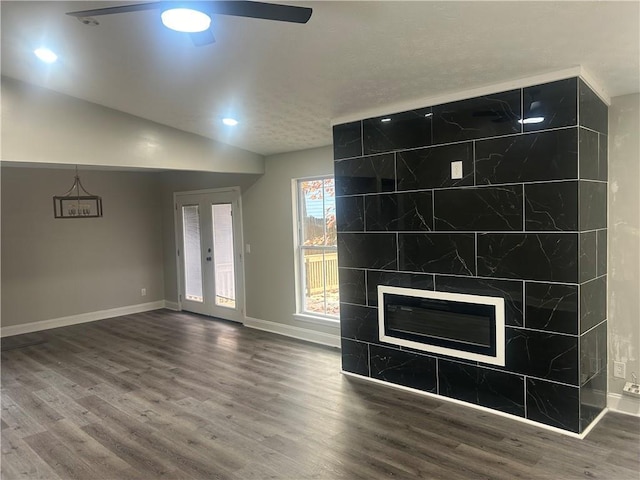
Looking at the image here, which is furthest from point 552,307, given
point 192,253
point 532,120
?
point 192,253

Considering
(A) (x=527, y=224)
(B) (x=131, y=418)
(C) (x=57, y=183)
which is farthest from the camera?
(C) (x=57, y=183)

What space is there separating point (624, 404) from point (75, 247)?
23.0 feet

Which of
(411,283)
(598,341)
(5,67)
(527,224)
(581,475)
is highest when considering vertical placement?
(5,67)

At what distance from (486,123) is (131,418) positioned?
351 centimetres

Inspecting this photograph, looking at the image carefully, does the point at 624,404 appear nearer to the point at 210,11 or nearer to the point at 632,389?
the point at 632,389

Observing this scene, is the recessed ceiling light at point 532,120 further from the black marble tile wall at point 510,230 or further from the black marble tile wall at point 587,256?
the black marble tile wall at point 587,256

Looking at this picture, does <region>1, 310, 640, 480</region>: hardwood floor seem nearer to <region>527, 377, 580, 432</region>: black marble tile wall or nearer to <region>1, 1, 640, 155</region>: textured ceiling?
<region>527, 377, 580, 432</region>: black marble tile wall

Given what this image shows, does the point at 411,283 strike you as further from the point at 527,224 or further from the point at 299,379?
the point at 299,379

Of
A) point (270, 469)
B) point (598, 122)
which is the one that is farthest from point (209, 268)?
point (598, 122)

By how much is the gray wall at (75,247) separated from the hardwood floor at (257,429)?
1.77m

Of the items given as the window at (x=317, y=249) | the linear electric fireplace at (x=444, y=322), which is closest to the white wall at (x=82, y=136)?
the window at (x=317, y=249)

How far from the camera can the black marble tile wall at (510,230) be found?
3.00 metres

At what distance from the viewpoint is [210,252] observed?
7016 mm

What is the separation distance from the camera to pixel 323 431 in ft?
10.7
